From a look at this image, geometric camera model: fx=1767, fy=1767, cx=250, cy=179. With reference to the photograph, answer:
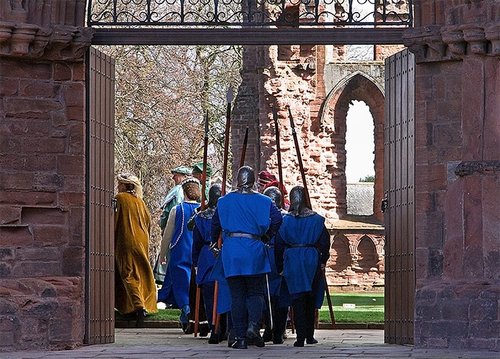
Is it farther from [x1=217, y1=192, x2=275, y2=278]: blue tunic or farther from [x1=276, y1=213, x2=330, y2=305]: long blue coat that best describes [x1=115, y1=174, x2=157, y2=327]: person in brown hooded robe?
[x1=217, y1=192, x2=275, y2=278]: blue tunic

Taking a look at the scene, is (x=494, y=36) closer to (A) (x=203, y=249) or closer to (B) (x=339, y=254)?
(A) (x=203, y=249)

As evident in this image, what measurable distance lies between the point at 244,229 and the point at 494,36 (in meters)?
2.89

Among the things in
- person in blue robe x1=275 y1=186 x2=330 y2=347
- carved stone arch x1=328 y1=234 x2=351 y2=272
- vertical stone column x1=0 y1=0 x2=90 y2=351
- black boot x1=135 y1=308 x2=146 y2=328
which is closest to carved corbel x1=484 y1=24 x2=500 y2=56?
person in blue robe x1=275 y1=186 x2=330 y2=347

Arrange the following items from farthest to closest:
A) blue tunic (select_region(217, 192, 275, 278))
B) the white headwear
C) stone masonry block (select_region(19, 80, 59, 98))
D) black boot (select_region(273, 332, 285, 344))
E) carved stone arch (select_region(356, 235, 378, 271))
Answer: carved stone arch (select_region(356, 235, 378, 271)) < the white headwear < black boot (select_region(273, 332, 285, 344)) < stone masonry block (select_region(19, 80, 59, 98)) < blue tunic (select_region(217, 192, 275, 278))

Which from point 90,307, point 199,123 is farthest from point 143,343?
point 199,123

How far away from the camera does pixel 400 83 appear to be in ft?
54.7

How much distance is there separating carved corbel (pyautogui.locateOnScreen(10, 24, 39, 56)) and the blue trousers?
2.79 m

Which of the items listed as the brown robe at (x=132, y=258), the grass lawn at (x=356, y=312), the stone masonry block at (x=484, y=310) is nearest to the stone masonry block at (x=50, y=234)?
the brown robe at (x=132, y=258)

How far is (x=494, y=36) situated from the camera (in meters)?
15.1

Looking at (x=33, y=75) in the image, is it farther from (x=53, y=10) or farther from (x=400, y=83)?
(x=400, y=83)

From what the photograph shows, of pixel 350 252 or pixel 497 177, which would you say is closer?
pixel 497 177

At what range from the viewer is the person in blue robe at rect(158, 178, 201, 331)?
19.5 metres

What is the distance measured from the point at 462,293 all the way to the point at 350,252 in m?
24.1

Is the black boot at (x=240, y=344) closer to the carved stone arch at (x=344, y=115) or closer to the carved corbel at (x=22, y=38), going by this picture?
the carved corbel at (x=22, y=38)
